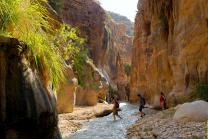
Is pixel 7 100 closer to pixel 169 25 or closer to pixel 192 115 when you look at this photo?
pixel 192 115

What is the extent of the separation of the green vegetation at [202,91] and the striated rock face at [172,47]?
116 centimetres

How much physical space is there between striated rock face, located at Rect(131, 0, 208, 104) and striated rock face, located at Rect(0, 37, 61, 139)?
56.1ft

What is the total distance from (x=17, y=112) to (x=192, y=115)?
10.2m

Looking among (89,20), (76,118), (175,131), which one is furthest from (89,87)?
(175,131)

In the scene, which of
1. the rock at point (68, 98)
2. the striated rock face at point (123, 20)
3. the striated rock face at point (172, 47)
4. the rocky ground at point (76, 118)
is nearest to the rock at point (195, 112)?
the rocky ground at point (76, 118)

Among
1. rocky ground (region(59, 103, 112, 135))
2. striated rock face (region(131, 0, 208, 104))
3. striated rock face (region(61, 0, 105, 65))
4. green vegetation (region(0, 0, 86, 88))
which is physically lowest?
rocky ground (region(59, 103, 112, 135))

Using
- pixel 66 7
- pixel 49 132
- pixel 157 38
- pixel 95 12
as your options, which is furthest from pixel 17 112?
pixel 95 12

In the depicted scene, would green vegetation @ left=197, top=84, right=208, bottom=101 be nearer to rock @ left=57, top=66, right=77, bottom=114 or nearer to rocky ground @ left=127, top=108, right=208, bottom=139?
rocky ground @ left=127, top=108, right=208, bottom=139

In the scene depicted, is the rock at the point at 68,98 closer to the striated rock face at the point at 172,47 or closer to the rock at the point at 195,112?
the striated rock face at the point at 172,47

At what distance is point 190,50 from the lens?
83.8ft

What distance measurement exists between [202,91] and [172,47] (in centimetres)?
1108

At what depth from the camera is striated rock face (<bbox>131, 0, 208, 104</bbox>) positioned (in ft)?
79.6

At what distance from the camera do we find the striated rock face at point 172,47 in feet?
79.6

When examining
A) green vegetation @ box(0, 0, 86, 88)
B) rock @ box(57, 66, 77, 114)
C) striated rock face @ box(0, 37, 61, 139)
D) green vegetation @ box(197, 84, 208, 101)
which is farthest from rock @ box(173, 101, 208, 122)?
rock @ box(57, 66, 77, 114)
